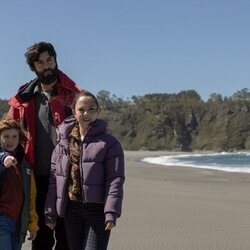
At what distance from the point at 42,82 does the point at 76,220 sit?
1109mm

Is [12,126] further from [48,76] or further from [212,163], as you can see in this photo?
[212,163]

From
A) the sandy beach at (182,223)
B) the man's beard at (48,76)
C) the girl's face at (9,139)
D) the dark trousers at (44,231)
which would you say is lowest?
the sandy beach at (182,223)

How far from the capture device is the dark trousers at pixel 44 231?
404 cm

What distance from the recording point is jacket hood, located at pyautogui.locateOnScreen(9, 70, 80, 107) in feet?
13.5

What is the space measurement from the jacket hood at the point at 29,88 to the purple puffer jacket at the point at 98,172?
21.9 inches

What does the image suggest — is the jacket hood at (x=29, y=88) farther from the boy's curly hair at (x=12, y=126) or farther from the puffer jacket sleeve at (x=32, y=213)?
the puffer jacket sleeve at (x=32, y=213)

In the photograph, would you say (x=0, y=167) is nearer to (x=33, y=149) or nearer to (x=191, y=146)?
(x=33, y=149)

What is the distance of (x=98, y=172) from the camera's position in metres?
3.61

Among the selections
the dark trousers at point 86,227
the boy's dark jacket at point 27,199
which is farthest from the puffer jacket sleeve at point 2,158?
the dark trousers at point 86,227

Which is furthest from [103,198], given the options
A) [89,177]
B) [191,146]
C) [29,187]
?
[191,146]

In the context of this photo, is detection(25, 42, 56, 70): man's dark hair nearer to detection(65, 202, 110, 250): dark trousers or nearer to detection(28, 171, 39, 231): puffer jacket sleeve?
detection(28, 171, 39, 231): puffer jacket sleeve

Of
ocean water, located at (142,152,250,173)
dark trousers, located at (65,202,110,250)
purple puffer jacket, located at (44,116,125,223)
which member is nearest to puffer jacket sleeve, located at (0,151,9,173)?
purple puffer jacket, located at (44,116,125,223)

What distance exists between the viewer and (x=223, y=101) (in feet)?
411

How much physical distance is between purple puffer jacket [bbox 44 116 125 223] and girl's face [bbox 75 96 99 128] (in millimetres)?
49
